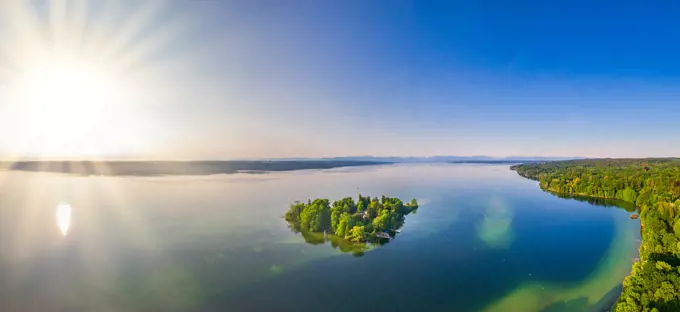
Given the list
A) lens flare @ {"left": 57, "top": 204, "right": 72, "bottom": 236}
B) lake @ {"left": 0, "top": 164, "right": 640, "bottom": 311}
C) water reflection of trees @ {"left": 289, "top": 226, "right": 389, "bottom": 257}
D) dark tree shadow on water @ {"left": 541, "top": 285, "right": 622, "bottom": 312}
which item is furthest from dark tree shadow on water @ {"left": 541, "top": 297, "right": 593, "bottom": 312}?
lens flare @ {"left": 57, "top": 204, "right": 72, "bottom": 236}

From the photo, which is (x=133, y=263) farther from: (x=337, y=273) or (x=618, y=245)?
(x=618, y=245)

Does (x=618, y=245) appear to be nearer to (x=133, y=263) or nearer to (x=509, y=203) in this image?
(x=509, y=203)

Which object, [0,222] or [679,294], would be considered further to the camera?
[0,222]

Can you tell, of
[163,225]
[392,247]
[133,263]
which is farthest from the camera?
[163,225]

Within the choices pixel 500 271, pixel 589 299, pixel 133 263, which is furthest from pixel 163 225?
pixel 589 299

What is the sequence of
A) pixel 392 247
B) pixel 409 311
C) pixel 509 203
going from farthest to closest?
pixel 509 203 < pixel 392 247 < pixel 409 311

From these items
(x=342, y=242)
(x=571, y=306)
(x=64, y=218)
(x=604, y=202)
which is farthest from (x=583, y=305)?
(x=64, y=218)

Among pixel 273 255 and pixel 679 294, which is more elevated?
pixel 679 294

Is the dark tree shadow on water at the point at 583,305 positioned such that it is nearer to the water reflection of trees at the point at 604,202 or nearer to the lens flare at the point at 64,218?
the water reflection of trees at the point at 604,202
